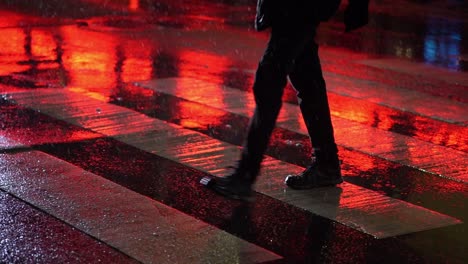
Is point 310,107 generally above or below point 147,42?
above

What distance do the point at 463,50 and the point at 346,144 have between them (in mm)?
6299

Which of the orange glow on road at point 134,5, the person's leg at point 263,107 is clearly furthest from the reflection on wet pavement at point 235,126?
the orange glow on road at point 134,5

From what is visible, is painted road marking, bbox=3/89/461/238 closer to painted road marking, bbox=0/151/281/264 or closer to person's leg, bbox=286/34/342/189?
person's leg, bbox=286/34/342/189

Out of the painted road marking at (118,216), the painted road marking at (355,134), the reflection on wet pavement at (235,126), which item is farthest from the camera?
the painted road marking at (355,134)

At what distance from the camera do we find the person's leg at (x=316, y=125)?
5543mm

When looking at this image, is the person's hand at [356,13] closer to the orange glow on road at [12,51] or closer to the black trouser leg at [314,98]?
the black trouser leg at [314,98]

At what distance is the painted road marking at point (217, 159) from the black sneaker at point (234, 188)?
0.40m

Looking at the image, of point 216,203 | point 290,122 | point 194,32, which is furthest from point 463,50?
point 216,203

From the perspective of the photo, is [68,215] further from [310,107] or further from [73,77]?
[73,77]

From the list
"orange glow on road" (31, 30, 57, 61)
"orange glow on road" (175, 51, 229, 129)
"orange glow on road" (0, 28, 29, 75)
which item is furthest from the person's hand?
"orange glow on road" (31, 30, 57, 61)

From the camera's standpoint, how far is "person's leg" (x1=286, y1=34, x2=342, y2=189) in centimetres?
554

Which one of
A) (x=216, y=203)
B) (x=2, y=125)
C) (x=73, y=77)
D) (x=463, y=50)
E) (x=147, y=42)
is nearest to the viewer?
(x=216, y=203)

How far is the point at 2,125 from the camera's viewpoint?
6.78 metres

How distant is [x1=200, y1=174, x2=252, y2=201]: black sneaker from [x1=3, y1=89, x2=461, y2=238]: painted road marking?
1.31 ft
